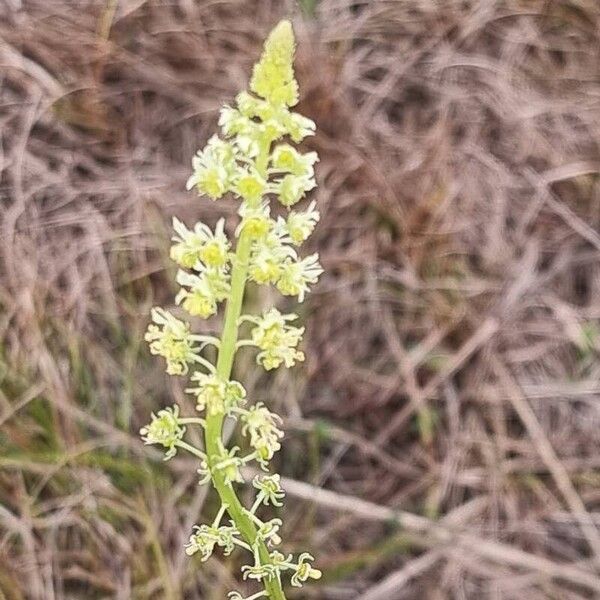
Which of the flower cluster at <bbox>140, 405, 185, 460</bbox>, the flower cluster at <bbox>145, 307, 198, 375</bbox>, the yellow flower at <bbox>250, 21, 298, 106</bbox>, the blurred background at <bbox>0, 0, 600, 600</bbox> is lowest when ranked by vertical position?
the blurred background at <bbox>0, 0, 600, 600</bbox>

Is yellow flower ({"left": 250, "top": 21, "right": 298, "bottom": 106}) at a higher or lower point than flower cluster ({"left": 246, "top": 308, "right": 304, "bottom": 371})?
higher

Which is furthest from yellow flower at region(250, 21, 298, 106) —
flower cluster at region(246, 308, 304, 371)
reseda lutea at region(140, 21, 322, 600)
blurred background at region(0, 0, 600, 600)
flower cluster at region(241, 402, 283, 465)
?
blurred background at region(0, 0, 600, 600)

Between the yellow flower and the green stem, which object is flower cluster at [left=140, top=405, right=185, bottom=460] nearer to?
the green stem

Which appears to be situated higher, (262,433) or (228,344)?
(228,344)

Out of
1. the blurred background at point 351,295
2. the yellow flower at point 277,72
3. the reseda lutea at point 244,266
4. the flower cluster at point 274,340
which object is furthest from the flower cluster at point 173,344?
the blurred background at point 351,295

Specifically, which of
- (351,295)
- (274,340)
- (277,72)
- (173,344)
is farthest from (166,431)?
(351,295)

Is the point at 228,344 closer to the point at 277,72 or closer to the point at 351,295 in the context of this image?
the point at 277,72

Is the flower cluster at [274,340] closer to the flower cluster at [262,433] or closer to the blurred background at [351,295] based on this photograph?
the flower cluster at [262,433]

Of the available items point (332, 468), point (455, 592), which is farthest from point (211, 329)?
point (455, 592)

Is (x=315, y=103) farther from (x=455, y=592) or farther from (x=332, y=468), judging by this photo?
(x=455, y=592)
